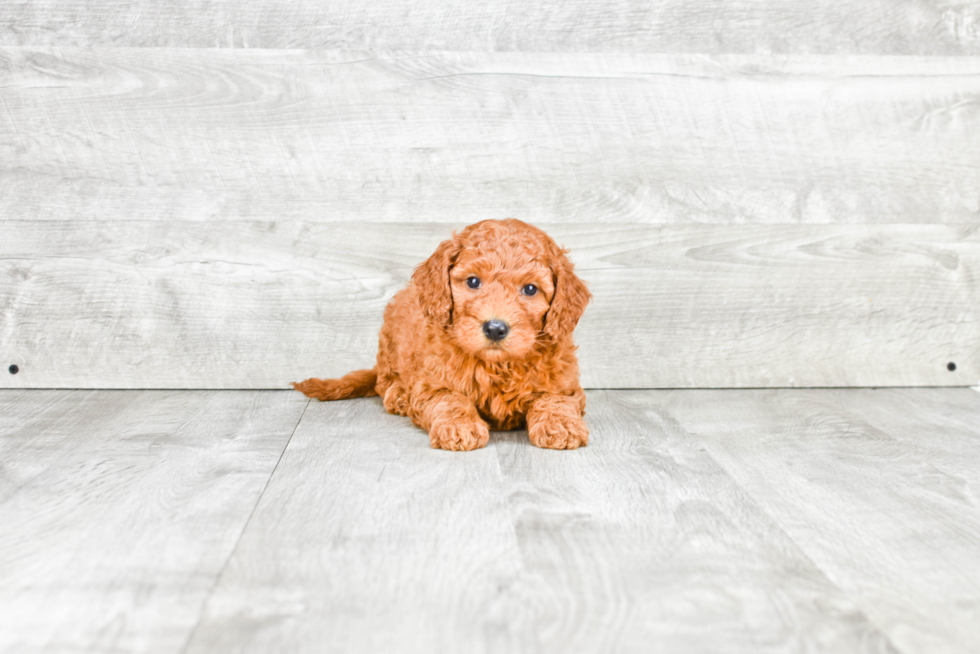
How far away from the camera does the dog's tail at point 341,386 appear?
8.82 feet

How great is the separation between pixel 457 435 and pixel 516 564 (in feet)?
2.27

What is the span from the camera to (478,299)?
2084mm

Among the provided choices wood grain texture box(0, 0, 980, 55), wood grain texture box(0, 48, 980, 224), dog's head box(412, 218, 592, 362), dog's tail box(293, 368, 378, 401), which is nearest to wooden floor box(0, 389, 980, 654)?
dog's tail box(293, 368, 378, 401)

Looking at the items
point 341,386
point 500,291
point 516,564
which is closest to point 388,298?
point 341,386

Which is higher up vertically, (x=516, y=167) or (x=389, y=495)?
(x=516, y=167)

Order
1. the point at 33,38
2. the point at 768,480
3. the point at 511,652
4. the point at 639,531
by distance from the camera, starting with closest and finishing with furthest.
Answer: the point at 511,652 < the point at 639,531 < the point at 768,480 < the point at 33,38

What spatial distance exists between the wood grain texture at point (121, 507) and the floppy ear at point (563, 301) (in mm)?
805

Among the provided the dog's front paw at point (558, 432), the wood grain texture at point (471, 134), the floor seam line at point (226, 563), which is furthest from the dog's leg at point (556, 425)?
the wood grain texture at point (471, 134)

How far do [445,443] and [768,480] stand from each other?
2.68 ft

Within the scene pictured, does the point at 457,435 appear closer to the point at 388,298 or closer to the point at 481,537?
the point at 481,537

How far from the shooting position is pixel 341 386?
8.81 ft

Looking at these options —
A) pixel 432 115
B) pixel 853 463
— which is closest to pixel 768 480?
pixel 853 463

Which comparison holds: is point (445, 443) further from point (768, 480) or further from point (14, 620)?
point (14, 620)

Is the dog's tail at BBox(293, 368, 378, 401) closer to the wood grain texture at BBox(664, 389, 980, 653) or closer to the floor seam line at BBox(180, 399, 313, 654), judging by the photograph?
the floor seam line at BBox(180, 399, 313, 654)
